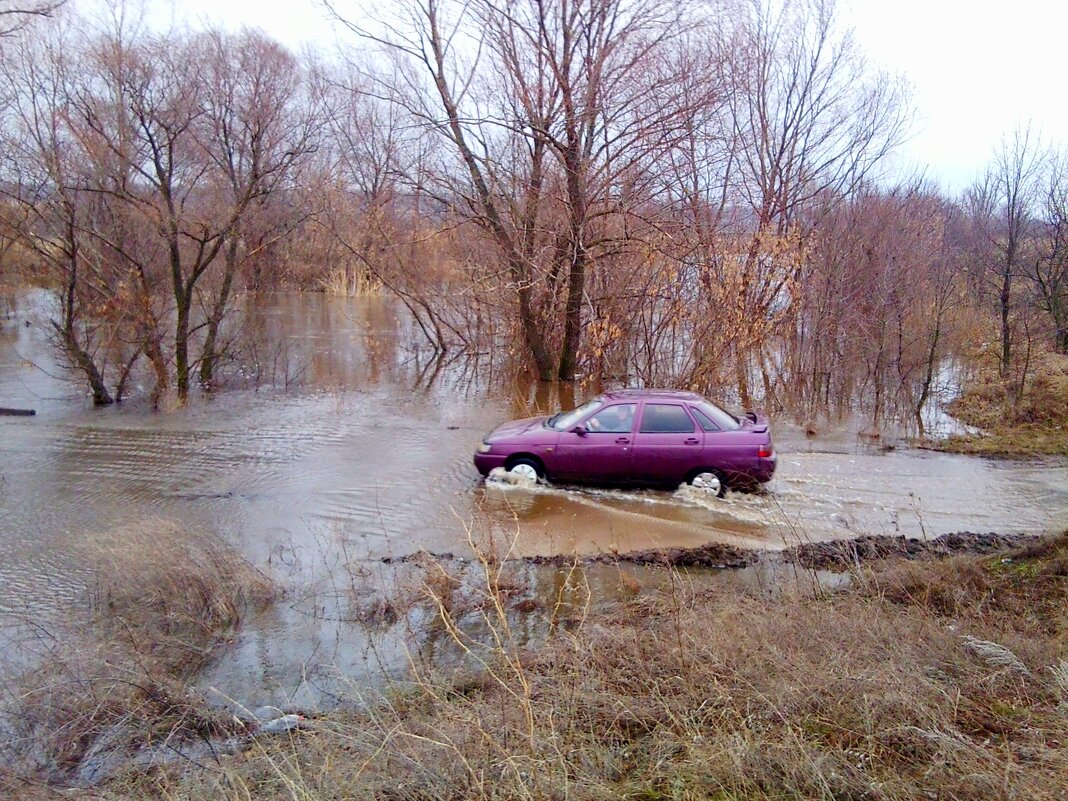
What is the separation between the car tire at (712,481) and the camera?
1173cm

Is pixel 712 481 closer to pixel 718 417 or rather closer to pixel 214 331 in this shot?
pixel 718 417

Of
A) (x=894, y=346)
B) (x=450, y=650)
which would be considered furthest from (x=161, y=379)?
(x=894, y=346)

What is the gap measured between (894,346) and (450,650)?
690 inches

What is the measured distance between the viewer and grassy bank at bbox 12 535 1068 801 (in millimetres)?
4008

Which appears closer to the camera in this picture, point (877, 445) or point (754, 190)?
point (877, 445)

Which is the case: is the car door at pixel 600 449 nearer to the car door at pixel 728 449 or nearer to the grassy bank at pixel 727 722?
the car door at pixel 728 449

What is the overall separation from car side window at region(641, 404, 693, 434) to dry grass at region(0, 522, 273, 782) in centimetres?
590

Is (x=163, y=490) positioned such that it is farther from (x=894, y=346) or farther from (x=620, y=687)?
(x=894, y=346)

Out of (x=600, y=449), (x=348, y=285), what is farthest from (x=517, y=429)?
(x=348, y=285)

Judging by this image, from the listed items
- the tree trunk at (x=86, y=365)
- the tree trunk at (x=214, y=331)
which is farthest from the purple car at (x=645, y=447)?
the tree trunk at (x=214, y=331)

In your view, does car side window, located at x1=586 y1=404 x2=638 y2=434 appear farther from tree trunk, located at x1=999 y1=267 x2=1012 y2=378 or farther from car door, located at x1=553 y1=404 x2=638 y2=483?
tree trunk, located at x1=999 y1=267 x2=1012 y2=378

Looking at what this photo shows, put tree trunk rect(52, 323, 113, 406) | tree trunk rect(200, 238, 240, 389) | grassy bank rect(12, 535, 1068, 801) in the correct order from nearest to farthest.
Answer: grassy bank rect(12, 535, 1068, 801) < tree trunk rect(52, 323, 113, 406) < tree trunk rect(200, 238, 240, 389)

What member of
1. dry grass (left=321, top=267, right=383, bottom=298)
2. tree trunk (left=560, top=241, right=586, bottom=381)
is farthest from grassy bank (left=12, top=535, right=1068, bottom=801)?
dry grass (left=321, top=267, right=383, bottom=298)

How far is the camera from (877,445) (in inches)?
621
